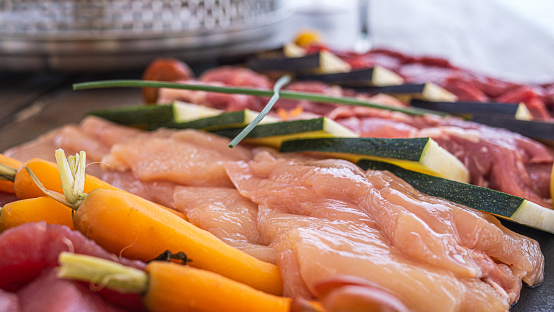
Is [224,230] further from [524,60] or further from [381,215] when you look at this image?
[524,60]

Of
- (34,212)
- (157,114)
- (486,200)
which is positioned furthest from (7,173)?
(486,200)

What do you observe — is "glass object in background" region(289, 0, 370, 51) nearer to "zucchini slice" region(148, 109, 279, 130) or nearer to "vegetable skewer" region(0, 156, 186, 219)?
"zucchini slice" region(148, 109, 279, 130)

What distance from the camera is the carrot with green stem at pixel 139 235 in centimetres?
142

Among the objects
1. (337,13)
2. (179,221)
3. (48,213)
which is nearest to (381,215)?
(179,221)

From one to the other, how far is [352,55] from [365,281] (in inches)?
117

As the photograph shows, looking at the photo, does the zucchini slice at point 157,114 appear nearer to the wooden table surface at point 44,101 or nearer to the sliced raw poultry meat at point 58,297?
the wooden table surface at point 44,101

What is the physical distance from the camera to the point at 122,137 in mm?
2482

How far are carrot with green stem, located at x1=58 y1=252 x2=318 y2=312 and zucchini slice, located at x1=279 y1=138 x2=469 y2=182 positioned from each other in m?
0.87

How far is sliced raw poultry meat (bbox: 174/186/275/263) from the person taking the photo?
163 centimetres

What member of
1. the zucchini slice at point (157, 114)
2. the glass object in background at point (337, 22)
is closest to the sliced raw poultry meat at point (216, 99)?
the zucchini slice at point (157, 114)

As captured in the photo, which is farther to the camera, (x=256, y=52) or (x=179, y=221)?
(x=256, y=52)

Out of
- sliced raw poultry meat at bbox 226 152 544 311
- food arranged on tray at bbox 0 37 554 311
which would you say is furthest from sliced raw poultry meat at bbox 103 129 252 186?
sliced raw poultry meat at bbox 226 152 544 311

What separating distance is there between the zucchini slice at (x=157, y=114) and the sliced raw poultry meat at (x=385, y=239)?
0.82 meters

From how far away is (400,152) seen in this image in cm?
190
